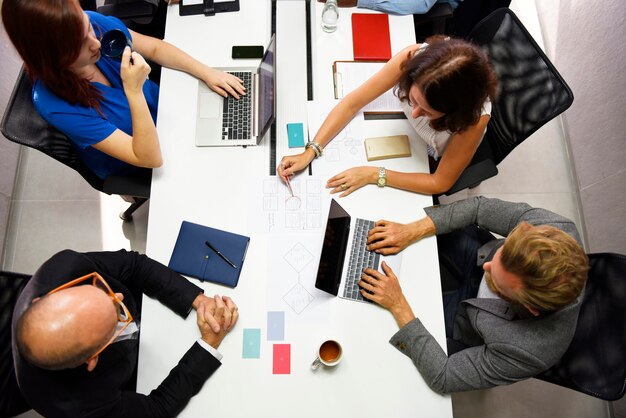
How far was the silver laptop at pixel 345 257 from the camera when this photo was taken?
4.93 feet

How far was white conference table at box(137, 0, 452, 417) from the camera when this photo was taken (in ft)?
4.60

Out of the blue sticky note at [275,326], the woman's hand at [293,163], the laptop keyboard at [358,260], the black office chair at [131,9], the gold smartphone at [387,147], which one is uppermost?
the black office chair at [131,9]

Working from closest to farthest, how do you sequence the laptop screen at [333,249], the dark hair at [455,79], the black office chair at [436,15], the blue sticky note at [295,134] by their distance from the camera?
the dark hair at [455,79]
the laptop screen at [333,249]
the blue sticky note at [295,134]
the black office chair at [436,15]

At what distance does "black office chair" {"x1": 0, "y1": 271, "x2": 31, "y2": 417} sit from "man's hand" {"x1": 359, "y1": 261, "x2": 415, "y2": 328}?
1.29 m

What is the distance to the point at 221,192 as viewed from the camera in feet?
5.36

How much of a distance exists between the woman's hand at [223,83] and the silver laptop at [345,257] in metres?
0.65

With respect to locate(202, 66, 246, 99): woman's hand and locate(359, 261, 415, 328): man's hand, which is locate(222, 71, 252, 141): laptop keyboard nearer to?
locate(202, 66, 246, 99): woman's hand

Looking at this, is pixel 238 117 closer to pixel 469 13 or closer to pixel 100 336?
pixel 100 336

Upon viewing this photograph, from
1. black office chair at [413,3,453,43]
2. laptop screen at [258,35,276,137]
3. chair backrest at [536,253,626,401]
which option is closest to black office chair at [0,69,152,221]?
laptop screen at [258,35,276,137]

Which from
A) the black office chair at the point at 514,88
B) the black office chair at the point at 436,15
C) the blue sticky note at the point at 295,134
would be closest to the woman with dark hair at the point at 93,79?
the blue sticky note at the point at 295,134

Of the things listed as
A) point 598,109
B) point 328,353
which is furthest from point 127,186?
point 598,109

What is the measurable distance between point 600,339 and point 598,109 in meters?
1.58

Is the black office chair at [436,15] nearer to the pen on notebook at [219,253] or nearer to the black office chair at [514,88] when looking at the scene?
the black office chair at [514,88]

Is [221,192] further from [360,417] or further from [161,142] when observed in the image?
[360,417]
